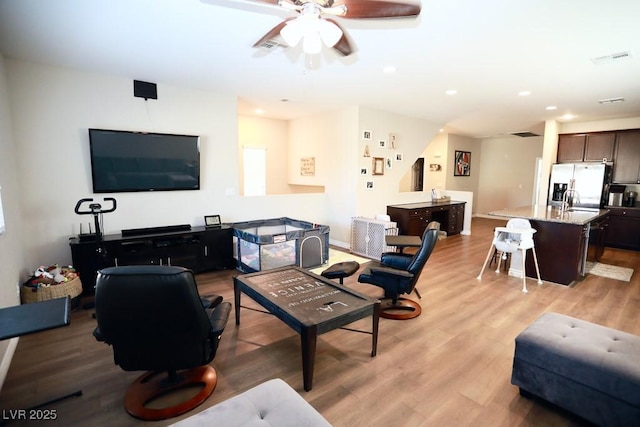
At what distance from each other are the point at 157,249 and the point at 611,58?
18.5 feet

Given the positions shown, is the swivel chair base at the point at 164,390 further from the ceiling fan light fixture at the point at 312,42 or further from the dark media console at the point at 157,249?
the ceiling fan light fixture at the point at 312,42

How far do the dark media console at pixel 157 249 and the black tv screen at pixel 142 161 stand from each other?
0.63 metres

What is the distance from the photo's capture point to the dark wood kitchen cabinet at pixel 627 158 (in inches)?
239

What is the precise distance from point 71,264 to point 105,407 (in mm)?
2580

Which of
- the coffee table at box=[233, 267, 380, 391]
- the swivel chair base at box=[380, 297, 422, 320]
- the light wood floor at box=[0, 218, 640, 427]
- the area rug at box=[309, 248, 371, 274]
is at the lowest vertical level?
the light wood floor at box=[0, 218, 640, 427]

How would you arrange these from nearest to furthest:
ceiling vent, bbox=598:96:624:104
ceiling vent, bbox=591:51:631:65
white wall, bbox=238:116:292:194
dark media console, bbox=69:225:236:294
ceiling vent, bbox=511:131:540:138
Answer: ceiling vent, bbox=591:51:631:65 → dark media console, bbox=69:225:236:294 → ceiling vent, bbox=598:96:624:104 → white wall, bbox=238:116:292:194 → ceiling vent, bbox=511:131:540:138

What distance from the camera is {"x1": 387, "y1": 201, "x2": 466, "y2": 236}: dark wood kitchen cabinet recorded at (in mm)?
6168

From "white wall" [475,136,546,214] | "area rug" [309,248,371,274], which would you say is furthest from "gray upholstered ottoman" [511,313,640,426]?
"white wall" [475,136,546,214]

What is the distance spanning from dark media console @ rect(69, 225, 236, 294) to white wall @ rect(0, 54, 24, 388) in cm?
49

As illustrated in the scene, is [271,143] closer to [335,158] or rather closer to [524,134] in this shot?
[335,158]

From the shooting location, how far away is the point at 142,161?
414 cm

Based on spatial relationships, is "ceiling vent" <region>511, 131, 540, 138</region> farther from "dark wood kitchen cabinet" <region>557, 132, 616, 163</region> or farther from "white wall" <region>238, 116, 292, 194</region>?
"white wall" <region>238, 116, 292, 194</region>

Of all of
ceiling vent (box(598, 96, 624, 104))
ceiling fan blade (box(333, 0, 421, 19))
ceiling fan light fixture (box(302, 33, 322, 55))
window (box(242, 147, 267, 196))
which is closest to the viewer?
ceiling fan blade (box(333, 0, 421, 19))

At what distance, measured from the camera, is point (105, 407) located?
1960 millimetres
